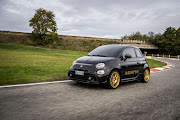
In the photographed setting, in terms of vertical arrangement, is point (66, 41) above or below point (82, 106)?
above

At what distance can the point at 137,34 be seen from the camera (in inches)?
4675

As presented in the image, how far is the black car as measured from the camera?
17.9 feet

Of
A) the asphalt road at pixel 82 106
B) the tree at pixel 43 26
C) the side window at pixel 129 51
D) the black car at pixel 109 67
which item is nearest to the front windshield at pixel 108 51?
the black car at pixel 109 67

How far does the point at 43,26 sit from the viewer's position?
46.2 meters

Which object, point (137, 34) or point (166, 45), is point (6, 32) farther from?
point (137, 34)

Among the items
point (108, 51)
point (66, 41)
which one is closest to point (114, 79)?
point (108, 51)

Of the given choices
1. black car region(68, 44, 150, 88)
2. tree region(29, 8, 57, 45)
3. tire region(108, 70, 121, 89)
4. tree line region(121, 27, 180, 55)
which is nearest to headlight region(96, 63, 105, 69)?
black car region(68, 44, 150, 88)

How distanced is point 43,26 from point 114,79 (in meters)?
43.8

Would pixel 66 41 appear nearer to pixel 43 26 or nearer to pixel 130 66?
pixel 43 26

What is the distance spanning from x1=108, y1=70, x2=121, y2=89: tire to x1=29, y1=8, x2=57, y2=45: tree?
1705 inches

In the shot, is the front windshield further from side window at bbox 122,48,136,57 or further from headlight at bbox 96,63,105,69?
headlight at bbox 96,63,105,69

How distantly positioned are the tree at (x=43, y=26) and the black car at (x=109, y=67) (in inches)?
1669

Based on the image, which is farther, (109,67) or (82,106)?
(109,67)

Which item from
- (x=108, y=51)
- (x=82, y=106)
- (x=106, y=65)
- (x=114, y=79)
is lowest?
(x=82, y=106)
